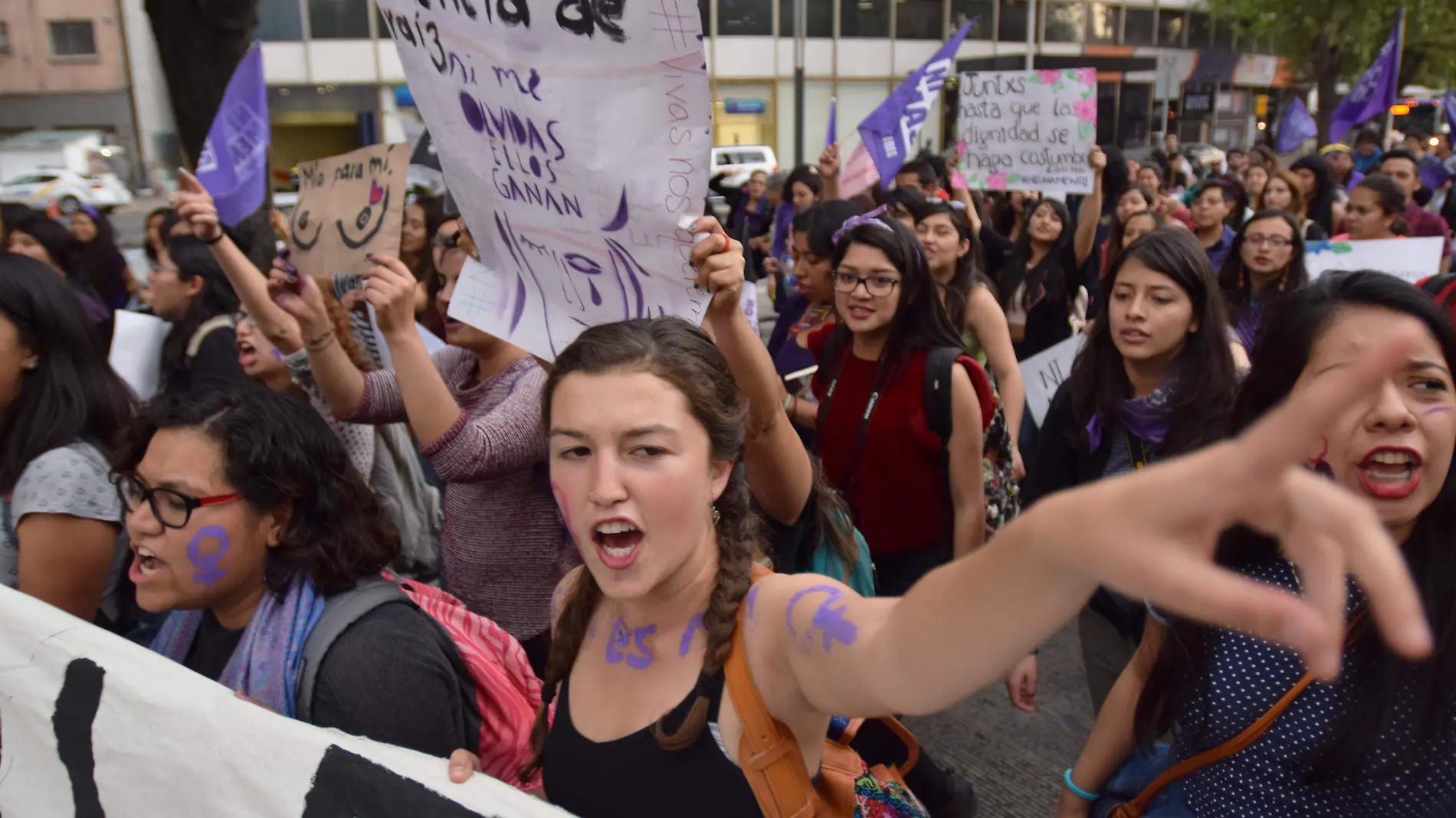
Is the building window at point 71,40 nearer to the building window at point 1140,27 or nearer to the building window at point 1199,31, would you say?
the building window at point 1140,27

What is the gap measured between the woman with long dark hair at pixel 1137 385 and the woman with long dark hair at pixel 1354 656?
96 centimetres

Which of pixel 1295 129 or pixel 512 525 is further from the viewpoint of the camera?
pixel 1295 129

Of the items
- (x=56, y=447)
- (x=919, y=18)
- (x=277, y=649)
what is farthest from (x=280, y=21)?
(x=277, y=649)

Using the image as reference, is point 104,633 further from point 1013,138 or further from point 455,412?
point 1013,138

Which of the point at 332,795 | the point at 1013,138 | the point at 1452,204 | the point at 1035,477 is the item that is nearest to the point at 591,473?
the point at 332,795

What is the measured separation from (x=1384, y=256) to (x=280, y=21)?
1204 inches

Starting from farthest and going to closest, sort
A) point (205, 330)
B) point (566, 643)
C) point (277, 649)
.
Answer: point (205, 330) < point (277, 649) < point (566, 643)

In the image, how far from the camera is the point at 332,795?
1.54 meters

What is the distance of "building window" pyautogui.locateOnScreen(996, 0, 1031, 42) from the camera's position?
111ft

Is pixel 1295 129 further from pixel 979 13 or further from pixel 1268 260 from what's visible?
pixel 979 13

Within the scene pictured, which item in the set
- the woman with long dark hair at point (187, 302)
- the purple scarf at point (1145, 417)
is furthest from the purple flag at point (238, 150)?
the purple scarf at point (1145, 417)

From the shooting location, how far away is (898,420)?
289 cm

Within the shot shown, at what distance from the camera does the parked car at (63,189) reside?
21906mm

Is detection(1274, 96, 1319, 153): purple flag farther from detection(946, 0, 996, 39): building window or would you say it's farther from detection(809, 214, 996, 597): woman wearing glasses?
detection(946, 0, 996, 39): building window
